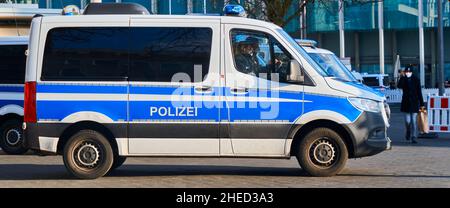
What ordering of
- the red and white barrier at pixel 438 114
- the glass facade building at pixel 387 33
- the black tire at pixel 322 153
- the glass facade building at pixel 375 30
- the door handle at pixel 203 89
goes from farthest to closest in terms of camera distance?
the glass facade building at pixel 387 33, the glass facade building at pixel 375 30, the red and white barrier at pixel 438 114, the black tire at pixel 322 153, the door handle at pixel 203 89

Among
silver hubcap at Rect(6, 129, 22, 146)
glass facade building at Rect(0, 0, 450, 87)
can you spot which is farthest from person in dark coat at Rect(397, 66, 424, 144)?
glass facade building at Rect(0, 0, 450, 87)

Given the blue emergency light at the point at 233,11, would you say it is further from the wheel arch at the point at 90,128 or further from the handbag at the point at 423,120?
the handbag at the point at 423,120

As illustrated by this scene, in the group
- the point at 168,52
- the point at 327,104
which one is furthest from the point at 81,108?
the point at 327,104

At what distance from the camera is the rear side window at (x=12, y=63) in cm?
1645

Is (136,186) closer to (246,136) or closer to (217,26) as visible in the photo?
(246,136)

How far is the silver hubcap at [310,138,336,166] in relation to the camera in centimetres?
1133

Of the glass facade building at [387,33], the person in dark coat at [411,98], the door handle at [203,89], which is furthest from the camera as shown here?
the glass facade building at [387,33]

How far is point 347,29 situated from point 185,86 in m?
48.7

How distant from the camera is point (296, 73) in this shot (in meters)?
11.2

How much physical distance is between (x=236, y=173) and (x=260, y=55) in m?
2.09

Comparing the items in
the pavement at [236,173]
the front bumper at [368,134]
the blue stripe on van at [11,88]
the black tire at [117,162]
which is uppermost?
the blue stripe on van at [11,88]

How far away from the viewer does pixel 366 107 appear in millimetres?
11352

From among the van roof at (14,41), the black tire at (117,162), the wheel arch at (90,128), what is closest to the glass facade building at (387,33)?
the van roof at (14,41)
